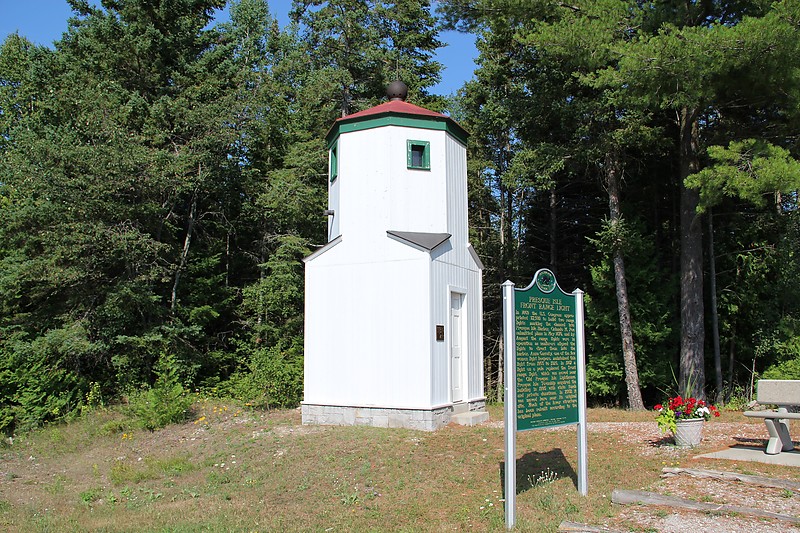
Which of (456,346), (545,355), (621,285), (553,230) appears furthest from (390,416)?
(553,230)

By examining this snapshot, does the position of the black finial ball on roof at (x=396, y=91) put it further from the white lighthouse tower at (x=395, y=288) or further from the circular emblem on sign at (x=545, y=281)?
the circular emblem on sign at (x=545, y=281)

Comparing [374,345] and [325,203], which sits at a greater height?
[325,203]

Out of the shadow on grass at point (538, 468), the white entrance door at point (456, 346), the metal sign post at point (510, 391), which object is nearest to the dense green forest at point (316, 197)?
the white entrance door at point (456, 346)

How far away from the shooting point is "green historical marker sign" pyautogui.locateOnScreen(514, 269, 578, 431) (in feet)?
21.5

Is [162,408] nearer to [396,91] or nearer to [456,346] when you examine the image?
[456,346]

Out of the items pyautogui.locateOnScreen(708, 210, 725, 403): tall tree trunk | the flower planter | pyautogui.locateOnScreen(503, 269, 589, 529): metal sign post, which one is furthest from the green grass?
pyautogui.locateOnScreen(708, 210, 725, 403): tall tree trunk

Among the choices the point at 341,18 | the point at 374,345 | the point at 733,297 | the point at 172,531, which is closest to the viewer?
the point at 172,531

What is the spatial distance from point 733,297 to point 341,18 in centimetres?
1579

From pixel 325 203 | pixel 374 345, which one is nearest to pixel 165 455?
pixel 374 345

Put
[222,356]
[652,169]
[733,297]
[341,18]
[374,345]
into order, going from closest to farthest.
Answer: [374,345]
[733,297]
[652,169]
[222,356]
[341,18]

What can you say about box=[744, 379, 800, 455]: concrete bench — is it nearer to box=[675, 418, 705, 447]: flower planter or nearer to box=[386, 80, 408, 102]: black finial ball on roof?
box=[675, 418, 705, 447]: flower planter

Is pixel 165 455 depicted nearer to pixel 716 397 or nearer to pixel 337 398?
pixel 337 398

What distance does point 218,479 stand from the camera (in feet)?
30.3

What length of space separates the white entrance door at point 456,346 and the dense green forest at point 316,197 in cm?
436
